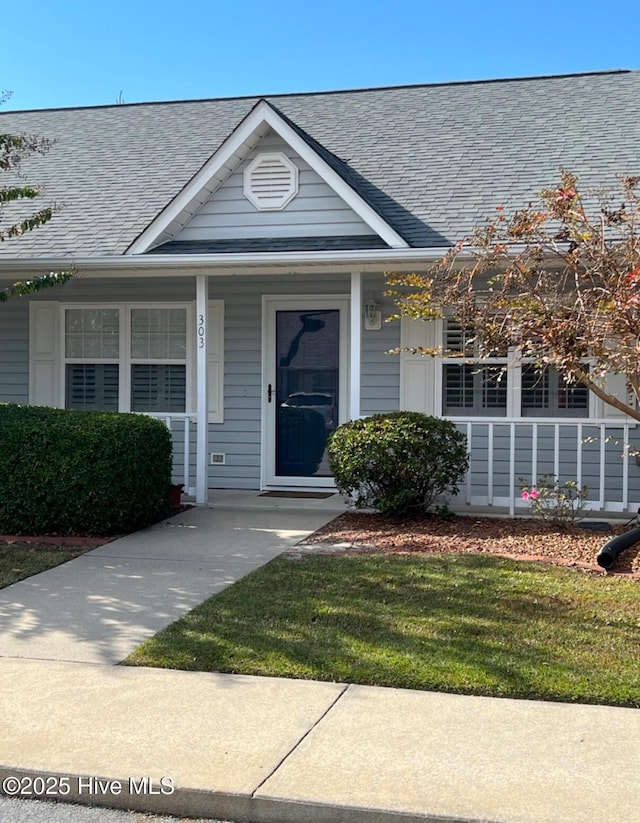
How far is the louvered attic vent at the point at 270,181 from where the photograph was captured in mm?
10391

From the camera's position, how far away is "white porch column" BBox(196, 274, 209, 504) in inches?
404

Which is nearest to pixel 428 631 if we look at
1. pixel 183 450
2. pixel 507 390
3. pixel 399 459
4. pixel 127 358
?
pixel 399 459

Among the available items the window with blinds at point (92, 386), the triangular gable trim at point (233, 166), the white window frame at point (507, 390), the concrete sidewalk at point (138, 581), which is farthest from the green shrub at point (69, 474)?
the white window frame at point (507, 390)

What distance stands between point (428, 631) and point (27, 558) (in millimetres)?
3819

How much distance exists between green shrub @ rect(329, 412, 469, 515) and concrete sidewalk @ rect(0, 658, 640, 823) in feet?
13.8

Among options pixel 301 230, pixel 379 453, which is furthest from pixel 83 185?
pixel 379 453

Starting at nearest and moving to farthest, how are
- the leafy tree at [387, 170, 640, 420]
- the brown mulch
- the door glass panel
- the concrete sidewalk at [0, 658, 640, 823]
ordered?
the concrete sidewalk at [0, 658, 640, 823], the leafy tree at [387, 170, 640, 420], the brown mulch, the door glass panel

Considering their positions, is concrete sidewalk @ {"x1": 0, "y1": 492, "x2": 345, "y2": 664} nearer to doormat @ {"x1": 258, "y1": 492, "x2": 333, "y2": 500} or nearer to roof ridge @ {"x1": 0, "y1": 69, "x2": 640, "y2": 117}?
doormat @ {"x1": 258, "y1": 492, "x2": 333, "y2": 500}

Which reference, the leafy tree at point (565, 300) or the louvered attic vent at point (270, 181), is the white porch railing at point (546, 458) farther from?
the louvered attic vent at point (270, 181)

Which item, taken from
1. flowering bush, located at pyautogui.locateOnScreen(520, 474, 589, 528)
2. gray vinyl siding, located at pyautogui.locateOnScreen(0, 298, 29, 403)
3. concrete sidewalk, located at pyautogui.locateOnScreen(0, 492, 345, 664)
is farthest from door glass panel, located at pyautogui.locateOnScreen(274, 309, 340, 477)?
gray vinyl siding, located at pyautogui.locateOnScreen(0, 298, 29, 403)

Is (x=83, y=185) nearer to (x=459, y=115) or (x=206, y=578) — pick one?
(x=459, y=115)

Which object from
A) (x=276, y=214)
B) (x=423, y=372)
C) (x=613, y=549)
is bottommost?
(x=613, y=549)

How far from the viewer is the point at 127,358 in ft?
38.2

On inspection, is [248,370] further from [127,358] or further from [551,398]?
[551,398]
